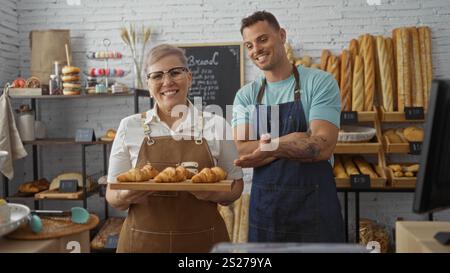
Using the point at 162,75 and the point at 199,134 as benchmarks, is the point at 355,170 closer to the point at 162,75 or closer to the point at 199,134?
the point at 199,134

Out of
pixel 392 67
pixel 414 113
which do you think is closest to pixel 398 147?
pixel 414 113

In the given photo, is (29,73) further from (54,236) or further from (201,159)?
(54,236)

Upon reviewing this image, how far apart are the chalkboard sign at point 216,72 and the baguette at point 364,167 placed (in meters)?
1.20

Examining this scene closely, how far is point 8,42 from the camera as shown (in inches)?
163

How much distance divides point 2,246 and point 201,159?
3.03ft

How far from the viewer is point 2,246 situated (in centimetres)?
129

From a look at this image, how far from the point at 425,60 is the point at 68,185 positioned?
3.09 meters

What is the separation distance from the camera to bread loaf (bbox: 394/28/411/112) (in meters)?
3.58

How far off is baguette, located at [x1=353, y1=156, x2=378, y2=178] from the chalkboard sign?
3.94 feet

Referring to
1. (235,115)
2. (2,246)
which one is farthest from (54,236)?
(235,115)

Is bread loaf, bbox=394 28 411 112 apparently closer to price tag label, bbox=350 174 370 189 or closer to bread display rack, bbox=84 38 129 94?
price tag label, bbox=350 174 370 189

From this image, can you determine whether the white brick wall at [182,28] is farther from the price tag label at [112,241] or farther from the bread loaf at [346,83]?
the price tag label at [112,241]

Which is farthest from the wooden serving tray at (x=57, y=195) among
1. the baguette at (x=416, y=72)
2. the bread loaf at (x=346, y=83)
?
the baguette at (x=416, y=72)

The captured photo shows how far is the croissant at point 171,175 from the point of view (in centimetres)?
183
